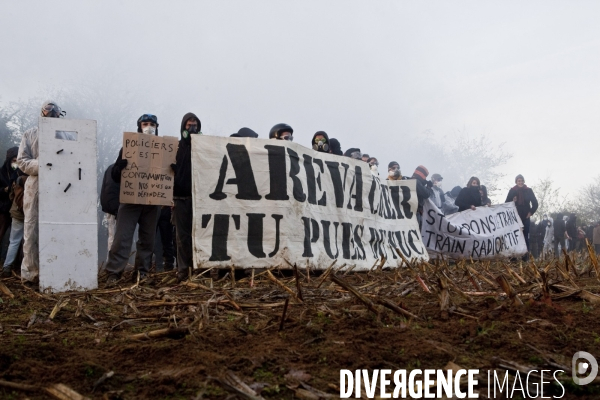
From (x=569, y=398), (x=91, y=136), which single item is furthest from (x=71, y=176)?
(x=569, y=398)

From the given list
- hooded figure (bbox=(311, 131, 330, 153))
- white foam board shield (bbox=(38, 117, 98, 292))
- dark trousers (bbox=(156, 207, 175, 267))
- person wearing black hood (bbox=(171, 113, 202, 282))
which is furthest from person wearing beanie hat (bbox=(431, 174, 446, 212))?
white foam board shield (bbox=(38, 117, 98, 292))

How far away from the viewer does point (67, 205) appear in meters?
7.89

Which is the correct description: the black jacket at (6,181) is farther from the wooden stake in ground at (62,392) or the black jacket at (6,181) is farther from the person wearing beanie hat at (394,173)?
the wooden stake in ground at (62,392)

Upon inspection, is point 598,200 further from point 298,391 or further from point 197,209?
point 298,391

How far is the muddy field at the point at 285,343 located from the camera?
3.15 metres

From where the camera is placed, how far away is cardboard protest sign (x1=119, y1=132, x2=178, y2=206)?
848 cm

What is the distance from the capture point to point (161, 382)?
3.15m

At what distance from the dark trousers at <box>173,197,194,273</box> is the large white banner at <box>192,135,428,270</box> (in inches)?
9.2

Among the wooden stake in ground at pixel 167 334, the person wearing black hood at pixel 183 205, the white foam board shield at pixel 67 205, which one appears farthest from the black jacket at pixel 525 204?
the wooden stake in ground at pixel 167 334

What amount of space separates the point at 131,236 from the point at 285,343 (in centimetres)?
542

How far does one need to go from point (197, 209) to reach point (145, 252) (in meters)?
1.11

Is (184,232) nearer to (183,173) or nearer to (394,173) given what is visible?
(183,173)

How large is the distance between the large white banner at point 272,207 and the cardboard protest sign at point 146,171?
0.33 m

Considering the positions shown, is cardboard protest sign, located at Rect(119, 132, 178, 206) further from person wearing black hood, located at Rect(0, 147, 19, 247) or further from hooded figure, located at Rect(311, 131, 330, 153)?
hooded figure, located at Rect(311, 131, 330, 153)
